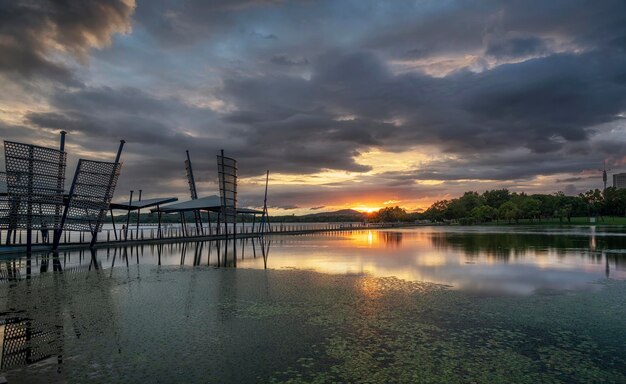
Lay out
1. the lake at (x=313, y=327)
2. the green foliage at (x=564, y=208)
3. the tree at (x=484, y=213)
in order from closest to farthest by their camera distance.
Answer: the lake at (x=313, y=327), the green foliage at (x=564, y=208), the tree at (x=484, y=213)

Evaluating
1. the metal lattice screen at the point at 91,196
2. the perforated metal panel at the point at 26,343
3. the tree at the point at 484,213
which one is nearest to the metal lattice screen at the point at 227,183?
the metal lattice screen at the point at 91,196

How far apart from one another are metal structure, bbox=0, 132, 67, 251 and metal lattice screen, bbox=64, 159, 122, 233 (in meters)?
1.08

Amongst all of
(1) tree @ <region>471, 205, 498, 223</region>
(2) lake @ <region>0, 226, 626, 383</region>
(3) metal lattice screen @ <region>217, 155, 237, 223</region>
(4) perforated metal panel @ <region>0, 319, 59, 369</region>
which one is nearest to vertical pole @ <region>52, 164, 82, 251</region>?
(2) lake @ <region>0, 226, 626, 383</region>

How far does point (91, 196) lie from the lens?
2939 cm

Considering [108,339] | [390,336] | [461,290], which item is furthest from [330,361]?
[461,290]

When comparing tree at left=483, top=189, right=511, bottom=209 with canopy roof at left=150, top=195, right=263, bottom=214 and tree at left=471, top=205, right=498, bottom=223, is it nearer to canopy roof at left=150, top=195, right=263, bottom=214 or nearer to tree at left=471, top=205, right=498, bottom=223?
tree at left=471, top=205, right=498, bottom=223

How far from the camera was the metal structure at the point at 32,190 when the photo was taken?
2456 centimetres

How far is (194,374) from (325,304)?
5.93 meters

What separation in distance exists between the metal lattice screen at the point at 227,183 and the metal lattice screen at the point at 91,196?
35.0 ft

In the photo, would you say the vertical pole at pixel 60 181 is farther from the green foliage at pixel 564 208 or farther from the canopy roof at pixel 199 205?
the green foliage at pixel 564 208

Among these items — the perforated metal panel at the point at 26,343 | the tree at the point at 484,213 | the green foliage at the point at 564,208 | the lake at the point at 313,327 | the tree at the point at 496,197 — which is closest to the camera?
the lake at the point at 313,327

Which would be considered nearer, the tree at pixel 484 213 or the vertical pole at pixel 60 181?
the vertical pole at pixel 60 181

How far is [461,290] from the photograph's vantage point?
14.5 m

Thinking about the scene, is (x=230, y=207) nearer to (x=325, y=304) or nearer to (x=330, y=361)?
(x=325, y=304)
